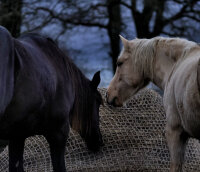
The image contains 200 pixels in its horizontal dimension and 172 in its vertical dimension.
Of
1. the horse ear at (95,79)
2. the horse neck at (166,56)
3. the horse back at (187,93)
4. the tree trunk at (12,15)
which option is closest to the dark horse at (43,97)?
the horse ear at (95,79)

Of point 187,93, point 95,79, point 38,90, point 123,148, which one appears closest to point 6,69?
point 38,90

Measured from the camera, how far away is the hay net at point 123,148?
17.2ft

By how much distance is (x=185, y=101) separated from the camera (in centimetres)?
343

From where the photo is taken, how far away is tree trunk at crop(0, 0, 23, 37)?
36.2 feet

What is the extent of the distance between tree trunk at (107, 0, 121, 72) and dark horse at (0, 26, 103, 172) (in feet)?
27.0

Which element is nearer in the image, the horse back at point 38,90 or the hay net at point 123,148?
the horse back at point 38,90

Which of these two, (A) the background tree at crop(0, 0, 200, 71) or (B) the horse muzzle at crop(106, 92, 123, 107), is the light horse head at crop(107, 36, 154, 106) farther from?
(A) the background tree at crop(0, 0, 200, 71)

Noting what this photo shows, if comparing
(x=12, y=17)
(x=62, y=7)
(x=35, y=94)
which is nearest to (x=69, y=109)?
(x=35, y=94)

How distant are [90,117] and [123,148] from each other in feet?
2.05

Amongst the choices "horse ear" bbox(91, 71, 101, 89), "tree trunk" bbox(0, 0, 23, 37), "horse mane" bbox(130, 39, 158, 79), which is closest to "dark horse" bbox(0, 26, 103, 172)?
"horse ear" bbox(91, 71, 101, 89)

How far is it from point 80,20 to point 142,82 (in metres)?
9.13

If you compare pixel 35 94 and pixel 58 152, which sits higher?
pixel 35 94

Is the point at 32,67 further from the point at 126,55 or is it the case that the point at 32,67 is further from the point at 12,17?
the point at 12,17

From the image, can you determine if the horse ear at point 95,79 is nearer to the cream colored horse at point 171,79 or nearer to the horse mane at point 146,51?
the cream colored horse at point 171,79
